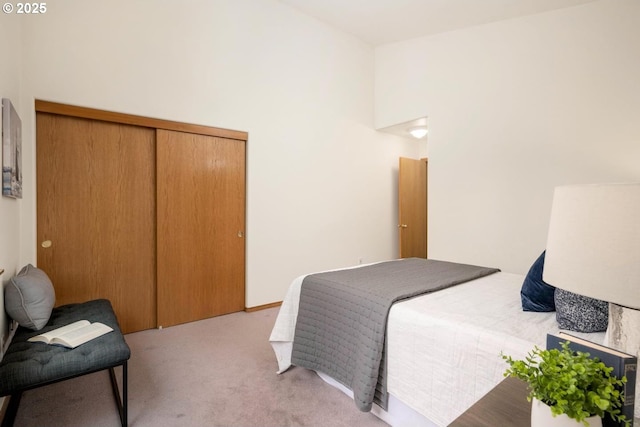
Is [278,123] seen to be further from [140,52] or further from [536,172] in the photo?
[536,172]

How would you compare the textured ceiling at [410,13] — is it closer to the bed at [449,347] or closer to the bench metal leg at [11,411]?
the bed at [449,347]

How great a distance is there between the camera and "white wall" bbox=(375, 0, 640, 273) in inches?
108

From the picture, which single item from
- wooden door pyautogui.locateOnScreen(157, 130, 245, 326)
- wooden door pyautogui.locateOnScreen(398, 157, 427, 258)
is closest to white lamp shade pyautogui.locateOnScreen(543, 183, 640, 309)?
wooden door pyautogui.locateOnScreen(157, 130, 245, 326)

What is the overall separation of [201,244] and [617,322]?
311 centimetres

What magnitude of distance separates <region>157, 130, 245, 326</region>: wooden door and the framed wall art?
40.3 inches

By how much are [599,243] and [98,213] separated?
3.24 m

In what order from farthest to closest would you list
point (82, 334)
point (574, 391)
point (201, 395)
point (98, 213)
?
point (98, 213)
point (201, 395)
point (82, 334)
point (574, 391)

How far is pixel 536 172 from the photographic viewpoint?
10.4 feet

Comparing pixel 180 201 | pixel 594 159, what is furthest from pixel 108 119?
pixel 594 159

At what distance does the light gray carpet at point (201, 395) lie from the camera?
5.68ft

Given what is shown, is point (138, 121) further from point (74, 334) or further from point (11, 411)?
point (11, 411)

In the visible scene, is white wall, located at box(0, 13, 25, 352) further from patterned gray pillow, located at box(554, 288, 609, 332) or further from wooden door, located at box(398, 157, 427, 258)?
wooden door, located at box(398, 157, 427, 258)

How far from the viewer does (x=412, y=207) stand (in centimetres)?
503

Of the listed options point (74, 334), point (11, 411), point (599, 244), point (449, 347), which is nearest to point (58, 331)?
point (74, 334)
